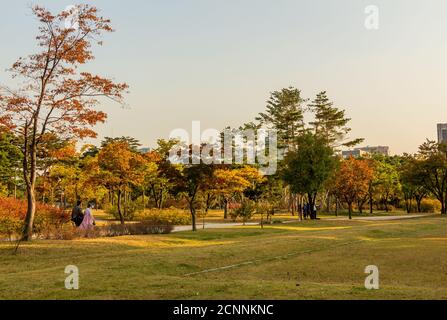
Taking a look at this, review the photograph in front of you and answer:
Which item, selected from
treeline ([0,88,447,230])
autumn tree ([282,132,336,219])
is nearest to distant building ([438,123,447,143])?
treeline ([0,88,447,230])

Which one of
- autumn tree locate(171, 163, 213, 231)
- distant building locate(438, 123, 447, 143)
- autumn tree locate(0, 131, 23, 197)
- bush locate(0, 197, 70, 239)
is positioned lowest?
bush locate(0, 197, 70, 239)

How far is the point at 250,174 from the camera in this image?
4519cm

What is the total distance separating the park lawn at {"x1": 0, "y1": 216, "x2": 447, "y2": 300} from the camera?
8.39 meters

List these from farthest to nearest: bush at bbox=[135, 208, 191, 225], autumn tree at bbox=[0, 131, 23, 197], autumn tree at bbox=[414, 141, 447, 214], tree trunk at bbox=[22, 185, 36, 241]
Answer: autumn tree at bbox=[414, 141, 447, 214] → autumn tree at bbox=[0, 131, 23, 197] → bush at bbox=[135, 208, 191, 225] → tree trunk at bbox=[22, 185, 36, 241]

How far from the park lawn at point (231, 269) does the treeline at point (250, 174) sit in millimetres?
6812

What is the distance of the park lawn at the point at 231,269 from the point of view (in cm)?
839

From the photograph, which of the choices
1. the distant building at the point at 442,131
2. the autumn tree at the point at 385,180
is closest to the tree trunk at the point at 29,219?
the autumn tree at the point at 385,180

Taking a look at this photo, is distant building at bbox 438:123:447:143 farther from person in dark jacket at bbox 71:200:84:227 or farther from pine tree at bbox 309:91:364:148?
person in dark jacket at bbox 71:200:84:227

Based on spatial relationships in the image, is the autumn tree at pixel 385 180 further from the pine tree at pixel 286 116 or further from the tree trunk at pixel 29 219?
the tree trunk at pixel 29 219

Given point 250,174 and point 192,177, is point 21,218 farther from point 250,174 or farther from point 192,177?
point 250,174

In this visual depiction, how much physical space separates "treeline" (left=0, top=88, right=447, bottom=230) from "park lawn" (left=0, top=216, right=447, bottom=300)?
22.3 feet

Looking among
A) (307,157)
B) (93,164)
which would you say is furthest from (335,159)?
(93,164)

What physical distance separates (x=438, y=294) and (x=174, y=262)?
7531 millimetres

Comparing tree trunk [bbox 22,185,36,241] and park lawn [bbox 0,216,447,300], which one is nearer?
park lawn [bbox 0,216,447,300]
